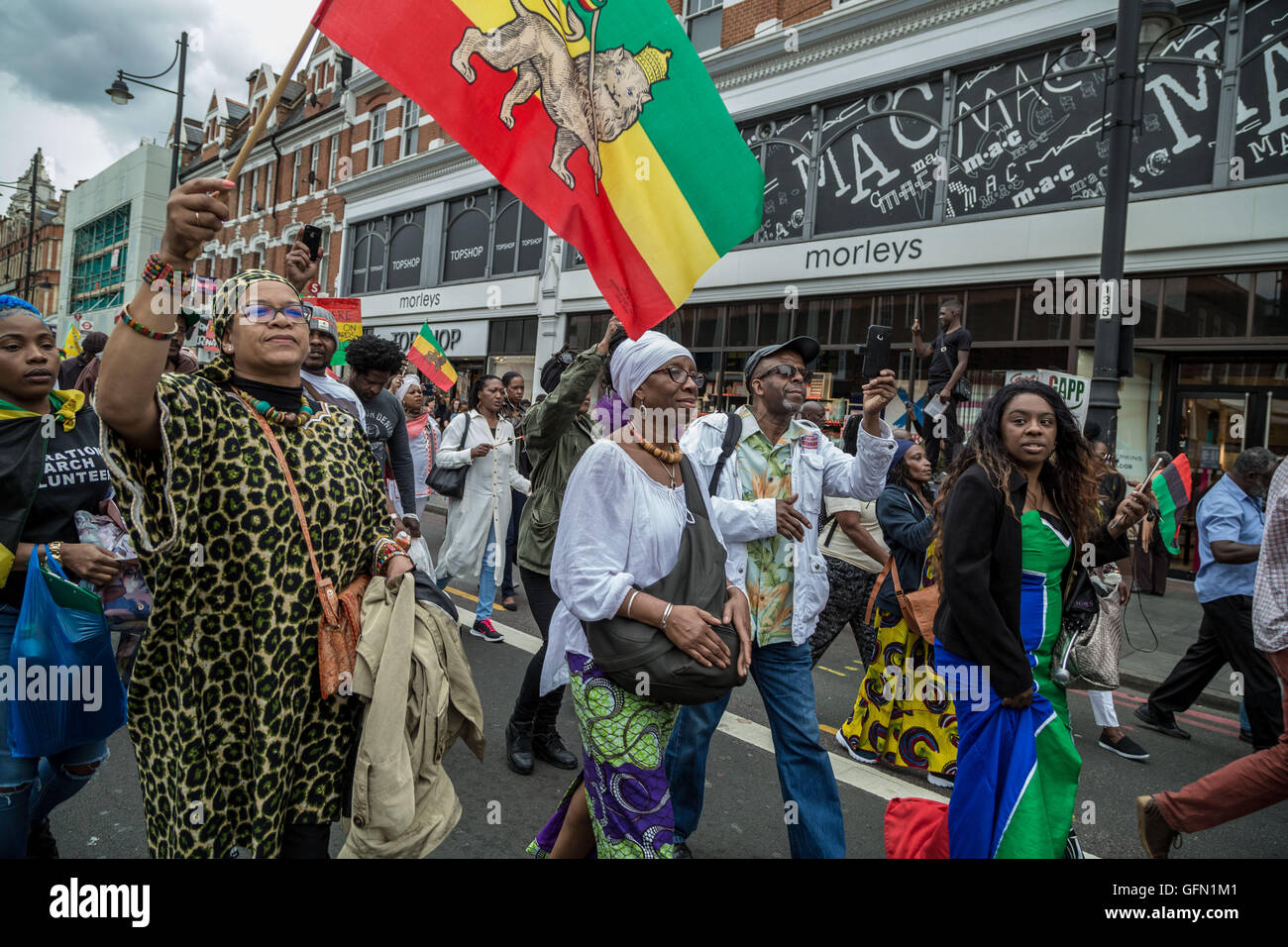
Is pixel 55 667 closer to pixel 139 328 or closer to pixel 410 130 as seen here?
pixel 139 328

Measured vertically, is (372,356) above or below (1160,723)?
above

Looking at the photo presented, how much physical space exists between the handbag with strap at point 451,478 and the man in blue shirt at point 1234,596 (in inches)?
203

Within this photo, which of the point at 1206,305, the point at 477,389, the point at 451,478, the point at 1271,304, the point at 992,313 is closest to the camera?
the point at 451,478

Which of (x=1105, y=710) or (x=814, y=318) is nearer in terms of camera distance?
(x=1105, y=710)

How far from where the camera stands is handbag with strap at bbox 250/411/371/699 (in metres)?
2.18

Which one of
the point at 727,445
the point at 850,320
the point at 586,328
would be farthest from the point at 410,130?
the point at 727,445

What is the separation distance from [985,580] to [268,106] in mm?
2563

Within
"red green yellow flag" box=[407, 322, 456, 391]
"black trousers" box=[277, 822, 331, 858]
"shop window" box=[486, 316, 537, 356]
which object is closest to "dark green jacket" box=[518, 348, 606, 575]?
"black trousers" box=[277, 822, 331, 858]

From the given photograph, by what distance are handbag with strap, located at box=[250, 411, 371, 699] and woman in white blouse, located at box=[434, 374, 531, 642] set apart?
410cm

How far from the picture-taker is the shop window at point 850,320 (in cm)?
1359

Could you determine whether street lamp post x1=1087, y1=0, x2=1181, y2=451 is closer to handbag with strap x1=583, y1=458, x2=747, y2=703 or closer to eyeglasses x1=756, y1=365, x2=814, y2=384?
eyeglasses x1=756, y1=365, x2=814, y2=384

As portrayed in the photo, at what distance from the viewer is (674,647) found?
7.56ft

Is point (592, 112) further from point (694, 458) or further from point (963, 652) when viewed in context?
point (963, 652)

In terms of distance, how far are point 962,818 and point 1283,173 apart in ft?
35.0
